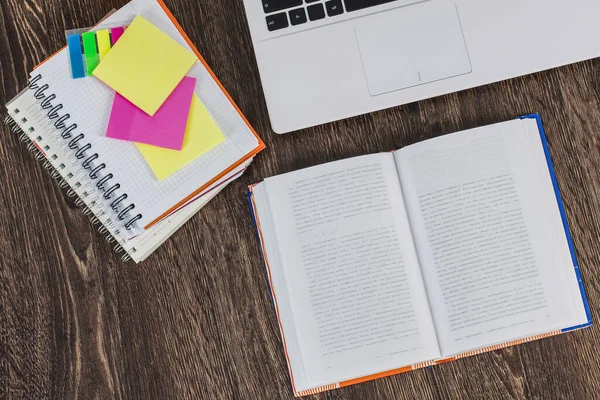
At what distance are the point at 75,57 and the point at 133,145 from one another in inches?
Answer: 5.5

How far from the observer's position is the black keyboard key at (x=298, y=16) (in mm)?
738

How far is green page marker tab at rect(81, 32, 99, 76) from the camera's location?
758 millimetres

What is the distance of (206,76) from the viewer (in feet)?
2.50

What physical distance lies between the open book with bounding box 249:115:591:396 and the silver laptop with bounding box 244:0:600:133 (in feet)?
0.25

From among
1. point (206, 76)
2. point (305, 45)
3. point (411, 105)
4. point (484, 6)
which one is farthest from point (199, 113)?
point (484, 6)

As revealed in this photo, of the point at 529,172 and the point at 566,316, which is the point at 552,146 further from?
the point at 566,316

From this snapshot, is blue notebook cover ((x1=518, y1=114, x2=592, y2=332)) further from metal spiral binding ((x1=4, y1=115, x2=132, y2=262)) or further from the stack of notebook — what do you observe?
metal spiral binding ((x1=4, y1=115, x2=132, y2=262))

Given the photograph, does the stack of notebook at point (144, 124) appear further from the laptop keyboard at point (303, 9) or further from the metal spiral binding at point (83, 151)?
the laptop keyboard at point (303, 9)

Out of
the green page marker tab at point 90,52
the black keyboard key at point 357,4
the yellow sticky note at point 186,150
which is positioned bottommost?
the yellow sticky note at point 186,150

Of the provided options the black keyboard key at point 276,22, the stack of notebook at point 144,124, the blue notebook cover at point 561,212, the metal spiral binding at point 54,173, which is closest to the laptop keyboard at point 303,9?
the black keyboard key at point 276,22

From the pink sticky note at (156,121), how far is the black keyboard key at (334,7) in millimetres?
201

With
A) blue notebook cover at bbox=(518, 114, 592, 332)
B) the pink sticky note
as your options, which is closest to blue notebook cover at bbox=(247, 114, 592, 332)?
blue notebook cover at bbox=(518, 114, 592, 332)

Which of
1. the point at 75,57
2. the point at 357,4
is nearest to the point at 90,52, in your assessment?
the point at 75,57

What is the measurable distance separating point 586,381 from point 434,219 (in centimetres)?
30
